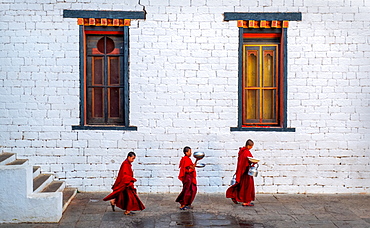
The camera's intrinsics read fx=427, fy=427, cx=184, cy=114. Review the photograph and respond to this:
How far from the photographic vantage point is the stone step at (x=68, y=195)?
8.44 meters

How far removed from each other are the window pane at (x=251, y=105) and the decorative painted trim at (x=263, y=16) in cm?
168

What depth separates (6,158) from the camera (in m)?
8.90

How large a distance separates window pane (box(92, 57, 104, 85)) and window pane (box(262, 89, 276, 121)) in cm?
386

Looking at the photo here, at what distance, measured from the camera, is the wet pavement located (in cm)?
753

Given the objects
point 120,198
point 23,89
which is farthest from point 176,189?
point 23,89

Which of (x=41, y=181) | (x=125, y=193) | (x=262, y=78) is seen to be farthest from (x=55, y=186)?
(x=262, y=78)

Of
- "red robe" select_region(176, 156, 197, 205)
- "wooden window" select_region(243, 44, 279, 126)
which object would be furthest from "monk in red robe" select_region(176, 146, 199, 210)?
"wooden window" select_region(243, 44, 279, 126)

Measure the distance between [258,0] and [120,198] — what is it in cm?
536

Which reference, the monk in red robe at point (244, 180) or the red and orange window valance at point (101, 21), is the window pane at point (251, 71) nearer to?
the monk in red robe at point (244, 180)

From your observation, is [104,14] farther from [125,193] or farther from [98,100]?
[125,193]

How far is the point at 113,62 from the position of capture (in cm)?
1000

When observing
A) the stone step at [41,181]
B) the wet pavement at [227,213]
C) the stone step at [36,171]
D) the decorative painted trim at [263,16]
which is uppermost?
the decorative painted trim at [263,16]

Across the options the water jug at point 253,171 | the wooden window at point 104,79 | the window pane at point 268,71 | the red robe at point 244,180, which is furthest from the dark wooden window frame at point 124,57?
the window pane at point 268,71

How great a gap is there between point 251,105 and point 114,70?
3.34 meters
